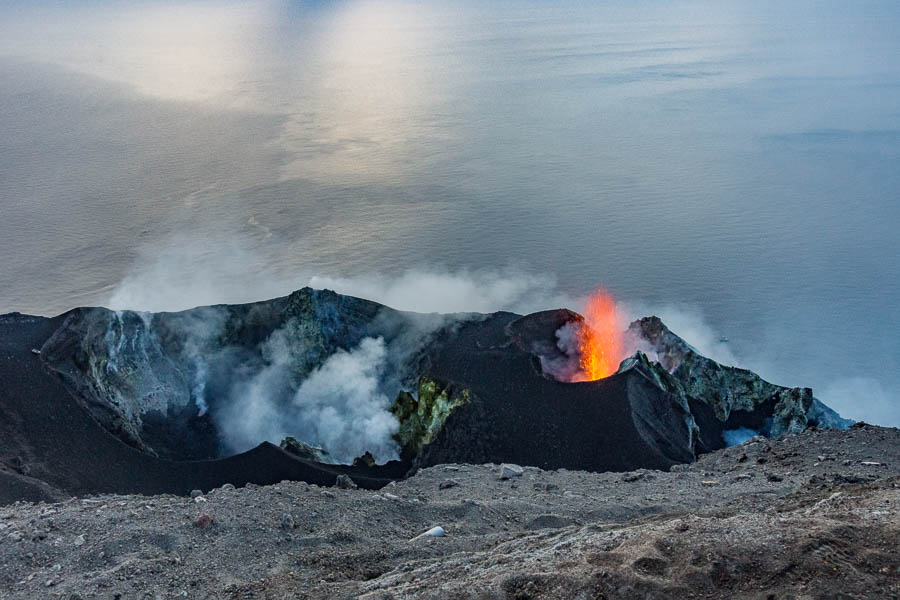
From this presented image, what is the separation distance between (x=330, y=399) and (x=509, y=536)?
20977 millimetres

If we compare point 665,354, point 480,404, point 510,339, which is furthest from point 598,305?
point 480,404

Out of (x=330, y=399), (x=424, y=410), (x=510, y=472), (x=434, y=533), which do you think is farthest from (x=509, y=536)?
(x=330, y=399)

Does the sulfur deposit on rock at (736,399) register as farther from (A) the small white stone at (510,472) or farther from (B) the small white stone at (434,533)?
(B) the small white stone at (434,533)

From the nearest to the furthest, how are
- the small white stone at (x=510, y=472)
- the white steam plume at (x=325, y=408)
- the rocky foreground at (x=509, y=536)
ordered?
the rocky foreground at (x=509, y=536) < the small white stone at (x=510, y=472) < the white steam plume at (x=325, y=408)

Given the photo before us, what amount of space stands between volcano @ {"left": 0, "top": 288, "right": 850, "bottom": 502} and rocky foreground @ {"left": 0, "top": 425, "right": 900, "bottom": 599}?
5.26 meters

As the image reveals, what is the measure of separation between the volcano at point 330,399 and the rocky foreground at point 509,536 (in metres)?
5.26

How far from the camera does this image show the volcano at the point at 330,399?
30.6m

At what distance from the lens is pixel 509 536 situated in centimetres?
1806

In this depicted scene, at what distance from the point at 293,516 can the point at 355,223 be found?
58.4 m

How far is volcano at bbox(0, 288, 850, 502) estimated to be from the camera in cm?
3064

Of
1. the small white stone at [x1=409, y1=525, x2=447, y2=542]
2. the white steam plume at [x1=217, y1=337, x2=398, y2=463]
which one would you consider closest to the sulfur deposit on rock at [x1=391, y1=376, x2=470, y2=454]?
the white steam plume at [x1=217, y1=337, x2=398, y2=463]

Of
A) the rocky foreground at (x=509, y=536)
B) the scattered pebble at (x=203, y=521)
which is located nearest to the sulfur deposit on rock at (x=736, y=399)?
the rocky foreground at (x=509, y=536)

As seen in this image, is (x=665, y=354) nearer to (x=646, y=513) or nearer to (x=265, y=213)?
(x=646, y=513)

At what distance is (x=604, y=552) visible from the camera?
13383 mm
